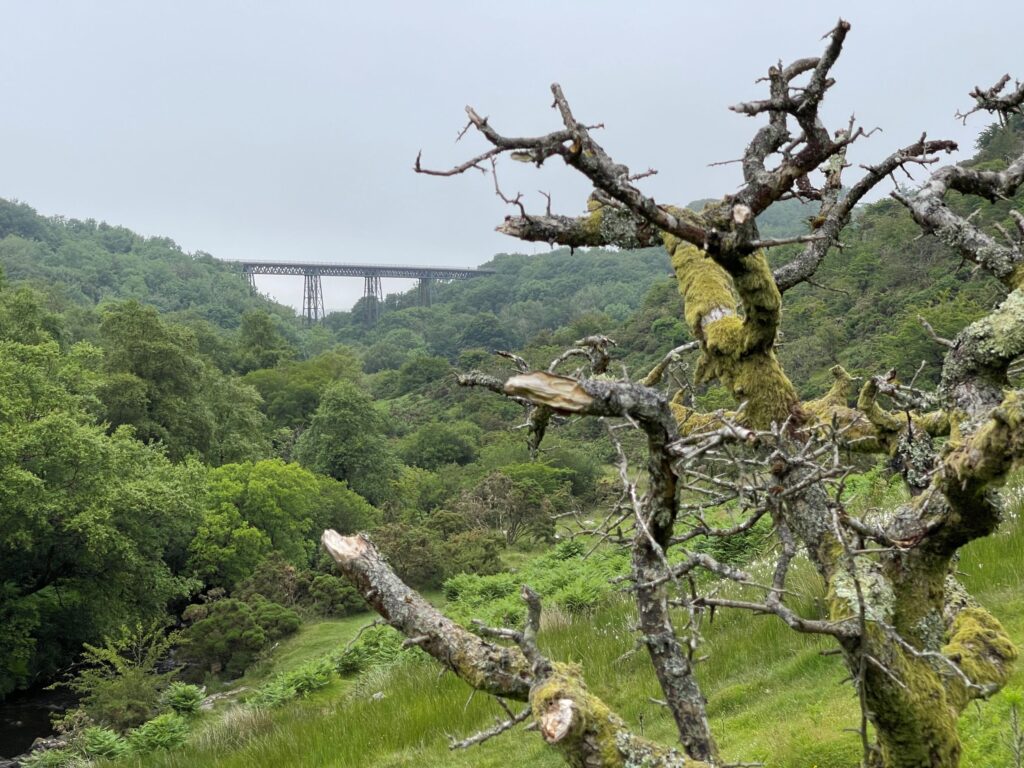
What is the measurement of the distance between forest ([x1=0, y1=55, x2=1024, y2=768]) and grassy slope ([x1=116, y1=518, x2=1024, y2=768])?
32 millimetres

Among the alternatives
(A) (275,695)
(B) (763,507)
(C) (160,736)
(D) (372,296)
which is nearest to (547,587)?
(A) (275,695)

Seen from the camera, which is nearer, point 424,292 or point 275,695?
point 275,695

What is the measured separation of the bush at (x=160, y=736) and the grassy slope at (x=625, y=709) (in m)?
0.38

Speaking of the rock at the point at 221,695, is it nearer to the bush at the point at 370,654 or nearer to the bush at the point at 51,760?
the bush at the point at 51,760

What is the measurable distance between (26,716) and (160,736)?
1245 centimetres

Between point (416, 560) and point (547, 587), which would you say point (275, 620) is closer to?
point (416, 560)

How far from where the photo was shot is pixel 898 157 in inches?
150

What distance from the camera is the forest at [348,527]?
575 centimetres

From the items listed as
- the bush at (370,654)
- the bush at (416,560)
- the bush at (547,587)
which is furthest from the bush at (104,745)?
the bush at (416,560)

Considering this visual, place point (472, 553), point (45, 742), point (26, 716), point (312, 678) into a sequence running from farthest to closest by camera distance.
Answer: point (472, 553), point (26, 716), point (45, 742), point (312, 678)

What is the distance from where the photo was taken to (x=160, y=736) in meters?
8.01

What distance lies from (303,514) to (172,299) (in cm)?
9431

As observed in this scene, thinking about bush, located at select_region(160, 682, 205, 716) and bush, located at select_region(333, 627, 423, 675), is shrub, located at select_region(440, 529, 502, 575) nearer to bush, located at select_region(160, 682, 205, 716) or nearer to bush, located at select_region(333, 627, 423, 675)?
bush, located at select_region(333, 627, 423, 675)

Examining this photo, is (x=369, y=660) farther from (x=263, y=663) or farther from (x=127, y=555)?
(x=127, y=555)
